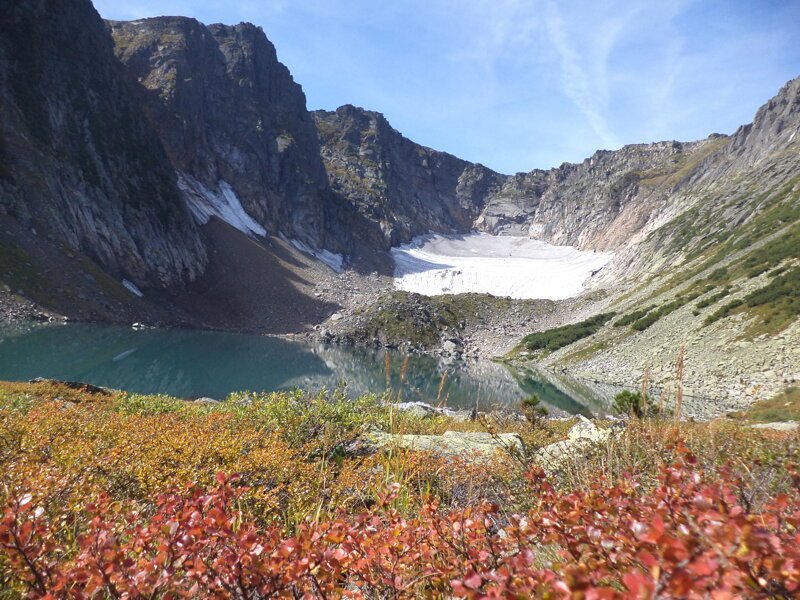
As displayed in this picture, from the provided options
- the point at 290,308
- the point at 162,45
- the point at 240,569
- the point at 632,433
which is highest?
the point at 162,45

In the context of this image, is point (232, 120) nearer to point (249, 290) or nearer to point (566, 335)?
point (249, 290)

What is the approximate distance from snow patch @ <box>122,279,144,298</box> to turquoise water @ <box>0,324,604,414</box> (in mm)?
11468

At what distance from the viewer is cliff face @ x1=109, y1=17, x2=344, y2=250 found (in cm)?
11244

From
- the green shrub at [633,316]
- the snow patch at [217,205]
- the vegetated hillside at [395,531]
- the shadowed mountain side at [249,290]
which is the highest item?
the snow patch at [217,205]

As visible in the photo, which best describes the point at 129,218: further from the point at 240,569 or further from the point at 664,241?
the point at 664,241

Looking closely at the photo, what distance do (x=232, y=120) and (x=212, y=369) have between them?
111004mm

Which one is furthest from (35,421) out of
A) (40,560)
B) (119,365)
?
(119,365)

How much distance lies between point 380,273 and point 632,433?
499 feet

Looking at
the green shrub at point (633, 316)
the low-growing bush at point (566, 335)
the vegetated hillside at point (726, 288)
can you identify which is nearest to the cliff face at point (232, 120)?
the low-growing bush at point (566, 335)

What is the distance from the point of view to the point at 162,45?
4624 inches

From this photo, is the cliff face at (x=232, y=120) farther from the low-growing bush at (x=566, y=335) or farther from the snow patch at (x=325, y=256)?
the low-growing bush at (x=566, y=335)

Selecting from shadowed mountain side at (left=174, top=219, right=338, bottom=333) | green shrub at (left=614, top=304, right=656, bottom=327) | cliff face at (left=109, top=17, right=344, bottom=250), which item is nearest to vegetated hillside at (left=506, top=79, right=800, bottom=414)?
green shrub at (left=614, top=304, right=656, bottom=327)

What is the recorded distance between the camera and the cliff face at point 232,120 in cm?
11244

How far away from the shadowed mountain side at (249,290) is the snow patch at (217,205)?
424 cm
